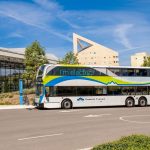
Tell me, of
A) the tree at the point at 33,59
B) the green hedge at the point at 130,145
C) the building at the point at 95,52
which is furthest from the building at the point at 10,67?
the building at the point at 95,52

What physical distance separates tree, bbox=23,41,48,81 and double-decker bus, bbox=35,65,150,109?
22635mm

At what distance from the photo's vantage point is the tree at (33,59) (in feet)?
172

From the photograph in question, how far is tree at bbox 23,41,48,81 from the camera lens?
52359 mm

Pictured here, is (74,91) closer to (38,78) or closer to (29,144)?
(38,78)

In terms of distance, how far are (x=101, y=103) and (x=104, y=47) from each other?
120 meters

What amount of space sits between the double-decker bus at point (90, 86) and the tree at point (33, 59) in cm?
2263

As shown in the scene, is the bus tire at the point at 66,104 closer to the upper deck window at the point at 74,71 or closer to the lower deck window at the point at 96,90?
the lower deck window at the point at 96,90

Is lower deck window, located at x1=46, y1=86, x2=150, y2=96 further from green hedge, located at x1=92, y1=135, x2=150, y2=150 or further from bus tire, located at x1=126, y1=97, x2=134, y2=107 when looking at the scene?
green hedge, located at x1=92, y1=135, x2=150, y2=150

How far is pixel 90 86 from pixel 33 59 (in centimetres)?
2387

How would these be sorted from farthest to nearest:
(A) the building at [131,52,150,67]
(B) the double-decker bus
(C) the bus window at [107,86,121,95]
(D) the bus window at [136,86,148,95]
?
(A) the building at [131,52,150,67], (D) the bus window at [136,86,148,95], (C) the bus window at [107,86,121,95], (B) the double-decker bus

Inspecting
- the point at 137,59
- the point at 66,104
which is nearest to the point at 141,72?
the point at 66,104

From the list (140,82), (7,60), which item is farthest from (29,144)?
(7,60)

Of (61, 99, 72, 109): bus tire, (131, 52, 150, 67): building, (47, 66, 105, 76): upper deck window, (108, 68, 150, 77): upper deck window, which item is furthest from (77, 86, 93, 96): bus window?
(131, 52, 150, 67): building

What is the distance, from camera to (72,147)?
34.9 feet
